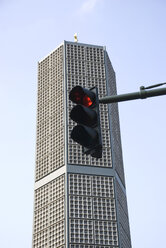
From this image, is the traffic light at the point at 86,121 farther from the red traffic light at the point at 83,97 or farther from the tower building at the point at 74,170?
the tower building at the point at 74,170

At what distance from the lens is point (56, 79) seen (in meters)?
140

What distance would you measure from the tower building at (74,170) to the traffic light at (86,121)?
9981 centimetres

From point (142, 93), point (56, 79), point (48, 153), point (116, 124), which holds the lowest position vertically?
point (142, 93)

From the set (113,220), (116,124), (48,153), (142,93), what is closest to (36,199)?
(48,153)

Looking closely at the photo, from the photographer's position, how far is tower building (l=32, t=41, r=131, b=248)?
111188 millimetres

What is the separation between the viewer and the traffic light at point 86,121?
410 inches

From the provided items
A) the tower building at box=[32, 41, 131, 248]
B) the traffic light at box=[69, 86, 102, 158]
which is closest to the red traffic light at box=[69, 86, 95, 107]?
the traffic light at box=[69, 86, 102, 158]

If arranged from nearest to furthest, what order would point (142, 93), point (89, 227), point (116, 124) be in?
point (142, 93)
point (89, 227)
point (116, 124)

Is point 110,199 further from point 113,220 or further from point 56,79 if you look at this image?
point 56,79

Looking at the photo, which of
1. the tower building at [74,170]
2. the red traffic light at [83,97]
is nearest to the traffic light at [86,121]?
the red traffic light at [83,97]

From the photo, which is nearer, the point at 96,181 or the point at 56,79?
the point at 96,181

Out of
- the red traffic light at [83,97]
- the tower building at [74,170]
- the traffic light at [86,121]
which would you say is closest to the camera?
the traffic light at [86,121]

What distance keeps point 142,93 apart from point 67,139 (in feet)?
377

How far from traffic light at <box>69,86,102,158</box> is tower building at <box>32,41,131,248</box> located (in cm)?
9981
